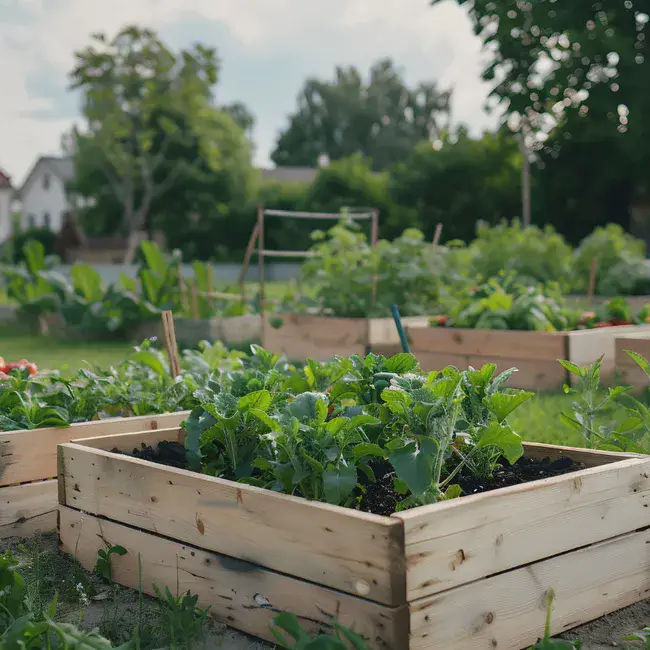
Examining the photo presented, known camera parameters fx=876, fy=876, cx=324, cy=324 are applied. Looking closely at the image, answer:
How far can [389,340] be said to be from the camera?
22.8 ft

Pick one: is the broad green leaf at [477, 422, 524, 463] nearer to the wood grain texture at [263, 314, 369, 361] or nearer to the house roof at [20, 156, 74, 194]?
the wood grain texture at [263, 314, 369, 361]

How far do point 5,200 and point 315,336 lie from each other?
2191 inches

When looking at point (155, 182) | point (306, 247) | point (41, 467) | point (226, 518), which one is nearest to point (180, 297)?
point (41, 467)

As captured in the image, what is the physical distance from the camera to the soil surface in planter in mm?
2363

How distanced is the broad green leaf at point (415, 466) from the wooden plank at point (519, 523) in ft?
0.30

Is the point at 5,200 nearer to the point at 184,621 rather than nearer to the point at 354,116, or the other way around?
the point at 354,116

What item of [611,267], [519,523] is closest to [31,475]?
[519,523]

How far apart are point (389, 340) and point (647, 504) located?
14.8 feet

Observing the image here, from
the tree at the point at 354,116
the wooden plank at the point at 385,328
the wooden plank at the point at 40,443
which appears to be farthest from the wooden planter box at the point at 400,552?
the tree at the point at 354,116

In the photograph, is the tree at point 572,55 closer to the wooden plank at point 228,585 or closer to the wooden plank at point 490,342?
the wooden plank at point 490,342

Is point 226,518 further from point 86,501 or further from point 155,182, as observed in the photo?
point 155,182

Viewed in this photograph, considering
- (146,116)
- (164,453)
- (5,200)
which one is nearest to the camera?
(164,453)

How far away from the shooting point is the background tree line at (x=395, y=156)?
18.5 feet

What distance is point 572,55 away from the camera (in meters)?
5.72
